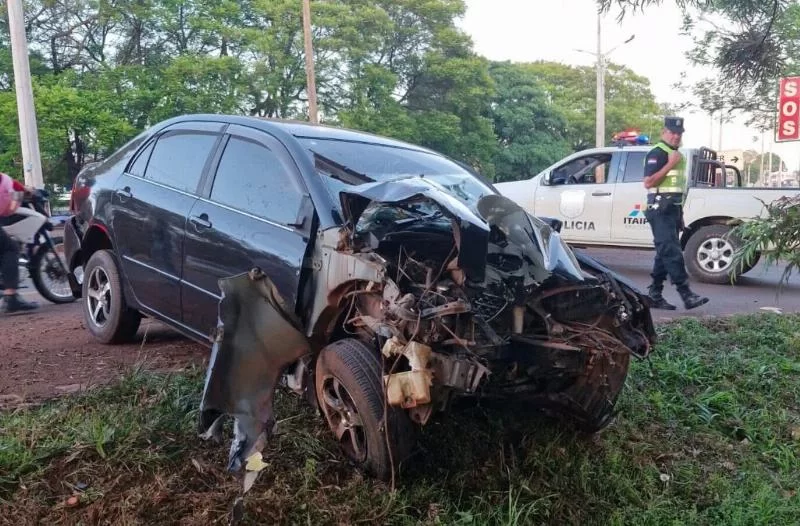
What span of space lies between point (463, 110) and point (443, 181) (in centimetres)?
2485

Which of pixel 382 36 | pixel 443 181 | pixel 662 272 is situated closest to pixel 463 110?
pixel 382 36

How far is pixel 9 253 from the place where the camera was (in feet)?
21.6

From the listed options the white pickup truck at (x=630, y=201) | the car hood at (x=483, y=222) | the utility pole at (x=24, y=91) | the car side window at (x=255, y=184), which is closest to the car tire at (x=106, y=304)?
the car side window at (x=255, y=184)

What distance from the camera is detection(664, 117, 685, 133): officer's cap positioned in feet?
23.4

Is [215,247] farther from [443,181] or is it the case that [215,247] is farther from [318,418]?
[443,181]

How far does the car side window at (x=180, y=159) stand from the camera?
430cm

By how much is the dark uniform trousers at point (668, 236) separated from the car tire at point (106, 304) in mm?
4843

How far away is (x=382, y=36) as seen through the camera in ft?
88.4

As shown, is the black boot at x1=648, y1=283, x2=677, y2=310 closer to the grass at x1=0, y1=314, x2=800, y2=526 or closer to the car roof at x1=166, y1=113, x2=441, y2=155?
the grass at x1=0, y1=314, x2=800, y2=526

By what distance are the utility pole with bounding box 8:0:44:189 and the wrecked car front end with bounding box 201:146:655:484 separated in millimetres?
12220

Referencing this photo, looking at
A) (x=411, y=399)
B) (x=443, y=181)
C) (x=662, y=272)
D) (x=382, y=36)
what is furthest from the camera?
(x=382, y=36)

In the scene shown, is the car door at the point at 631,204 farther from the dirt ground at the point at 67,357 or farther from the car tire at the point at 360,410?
the car tire at the point at 360,410

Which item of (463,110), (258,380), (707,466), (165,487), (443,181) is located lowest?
(707,466)

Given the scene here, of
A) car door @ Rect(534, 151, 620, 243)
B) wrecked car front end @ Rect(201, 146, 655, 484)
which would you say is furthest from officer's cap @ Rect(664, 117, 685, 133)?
wrecked car front end @ Rect(201, 146, 655, 484)
